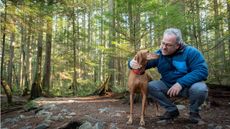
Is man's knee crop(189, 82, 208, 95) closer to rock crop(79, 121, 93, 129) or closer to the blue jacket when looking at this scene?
the blue jacket

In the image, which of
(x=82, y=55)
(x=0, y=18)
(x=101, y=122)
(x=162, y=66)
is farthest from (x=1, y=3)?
(x=82, y=55)

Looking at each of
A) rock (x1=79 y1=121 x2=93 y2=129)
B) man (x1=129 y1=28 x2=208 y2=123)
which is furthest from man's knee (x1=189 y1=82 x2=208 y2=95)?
rock (x1=79 y1=121 x2=93 y2=129)

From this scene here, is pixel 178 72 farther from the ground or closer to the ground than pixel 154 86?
farther from the ground

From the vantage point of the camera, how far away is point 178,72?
494 centimetres

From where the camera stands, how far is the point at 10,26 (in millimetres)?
9984

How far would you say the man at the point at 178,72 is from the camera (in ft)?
15.4

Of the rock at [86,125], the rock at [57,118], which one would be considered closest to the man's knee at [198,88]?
the rock at [86,125]

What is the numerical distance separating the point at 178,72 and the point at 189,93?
379 mm

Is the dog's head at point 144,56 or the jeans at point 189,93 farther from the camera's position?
the dog's head at point 144,56

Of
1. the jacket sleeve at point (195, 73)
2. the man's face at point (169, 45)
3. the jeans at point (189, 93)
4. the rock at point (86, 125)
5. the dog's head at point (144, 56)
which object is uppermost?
the man's face at point (169, 45)

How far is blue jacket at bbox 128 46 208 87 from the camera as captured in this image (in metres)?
4.69

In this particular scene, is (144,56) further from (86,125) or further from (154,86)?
(86,125)

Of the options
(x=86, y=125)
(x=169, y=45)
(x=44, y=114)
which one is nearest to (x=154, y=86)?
(x=169, y=45)

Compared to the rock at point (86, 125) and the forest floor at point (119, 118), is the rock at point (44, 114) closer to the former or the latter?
the forest floor at point (119, 118)
